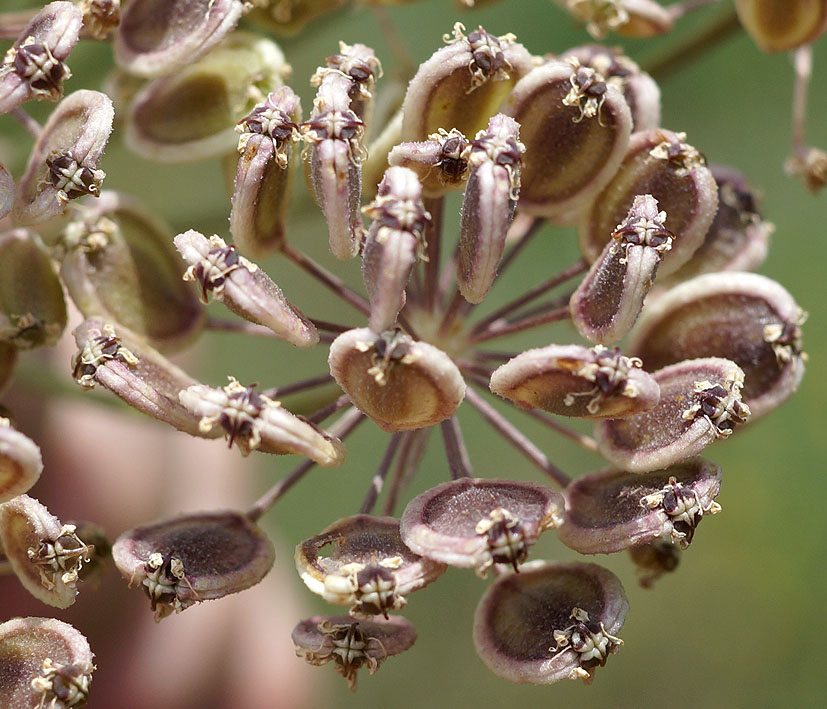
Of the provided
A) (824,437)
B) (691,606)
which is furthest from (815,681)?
(824,437)

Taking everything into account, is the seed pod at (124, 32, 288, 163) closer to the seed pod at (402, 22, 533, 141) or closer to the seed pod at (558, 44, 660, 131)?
the seed pod at (402, 22, 533, 141)

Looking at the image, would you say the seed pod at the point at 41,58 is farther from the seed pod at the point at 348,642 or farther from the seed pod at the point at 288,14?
the seed pod at the point at 348,642

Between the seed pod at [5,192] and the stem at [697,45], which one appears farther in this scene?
the stem at [697,45]

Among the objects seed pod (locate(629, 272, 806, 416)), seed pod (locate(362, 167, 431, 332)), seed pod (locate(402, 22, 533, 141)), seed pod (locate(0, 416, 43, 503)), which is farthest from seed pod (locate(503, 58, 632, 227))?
seed pod (locate(0, 416, 43, 503))

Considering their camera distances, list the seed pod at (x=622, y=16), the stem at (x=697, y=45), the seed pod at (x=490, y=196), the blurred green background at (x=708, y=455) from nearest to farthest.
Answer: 1. the seed pod at (x=490, y=196)
2. the seed pod at (x=622, y=16)
3. the stem at (x=697, y=45)
4. the blurred green background at (x=708, y=455)

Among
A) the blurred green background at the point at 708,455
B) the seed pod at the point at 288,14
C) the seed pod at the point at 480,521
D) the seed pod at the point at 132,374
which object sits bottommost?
the blurred green background at the point at 708,455

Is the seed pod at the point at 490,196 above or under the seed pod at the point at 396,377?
above

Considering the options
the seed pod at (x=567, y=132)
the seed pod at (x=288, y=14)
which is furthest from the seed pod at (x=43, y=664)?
the seed pod at (x=288, y=14)
